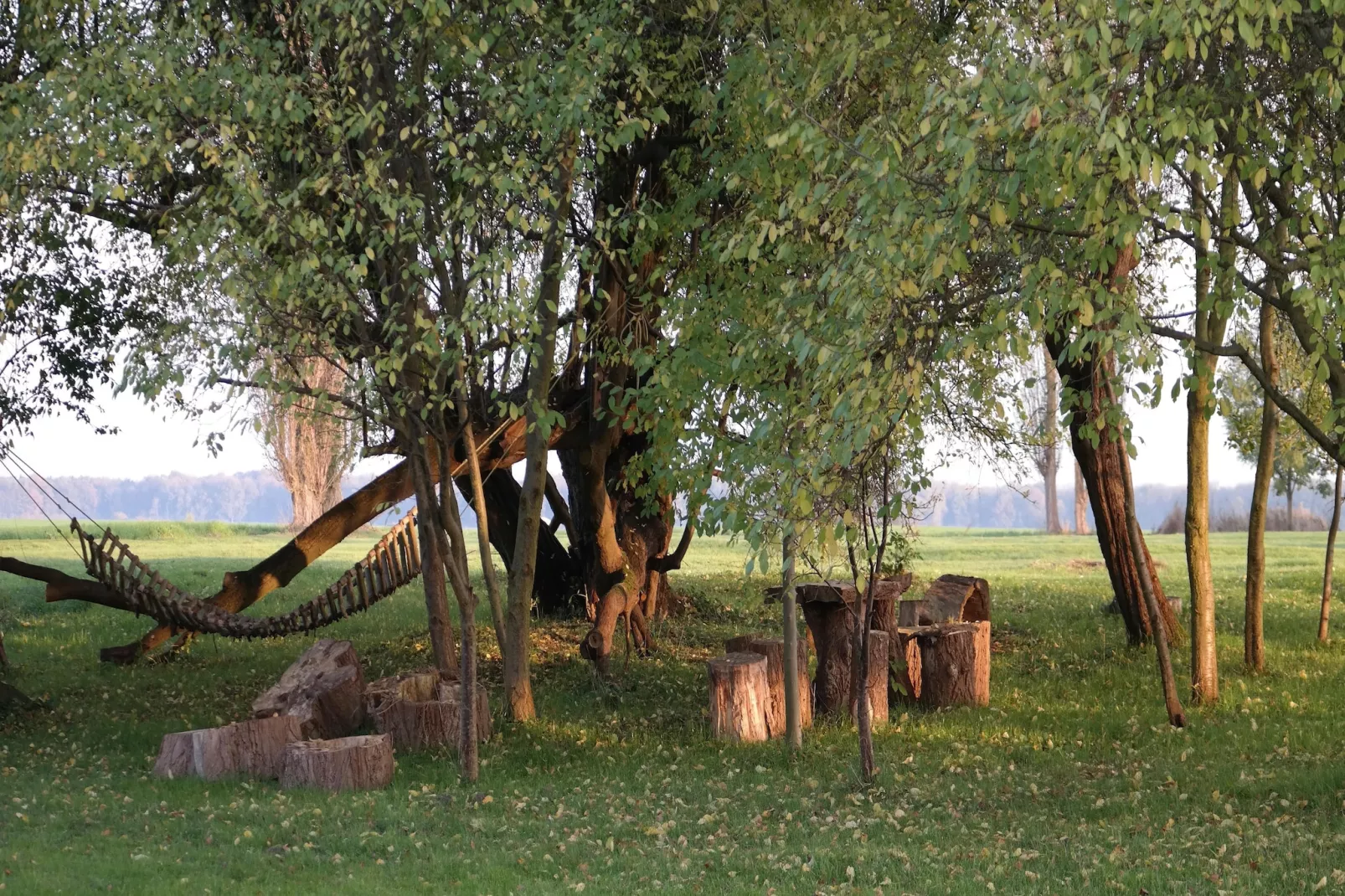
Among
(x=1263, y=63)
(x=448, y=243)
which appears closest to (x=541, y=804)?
(x=448, y=243)

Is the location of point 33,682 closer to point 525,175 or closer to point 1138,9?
point 525,175

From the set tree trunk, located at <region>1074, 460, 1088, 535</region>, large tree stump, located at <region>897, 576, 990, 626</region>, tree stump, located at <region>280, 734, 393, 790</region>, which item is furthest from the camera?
tree trunk, located at <region>1074, 460, 1088, 535</region>

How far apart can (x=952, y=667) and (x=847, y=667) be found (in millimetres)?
1399

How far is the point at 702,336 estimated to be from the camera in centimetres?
1245

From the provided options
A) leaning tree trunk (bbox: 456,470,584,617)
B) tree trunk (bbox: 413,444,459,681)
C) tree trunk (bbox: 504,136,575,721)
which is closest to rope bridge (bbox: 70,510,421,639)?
tree trunk (bbox: 413,444,459,681)

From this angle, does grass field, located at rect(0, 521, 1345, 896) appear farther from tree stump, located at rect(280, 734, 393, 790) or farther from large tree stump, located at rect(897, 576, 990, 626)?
large tree stump, located at rect(897, 576, 990, 626)

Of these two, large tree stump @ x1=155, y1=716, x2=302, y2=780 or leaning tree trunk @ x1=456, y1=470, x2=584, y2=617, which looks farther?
leaning tree trunk @ x1=456, y1=470, x2=584, y2=617

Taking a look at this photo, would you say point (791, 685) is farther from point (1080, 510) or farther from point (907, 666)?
point (1080, 510)

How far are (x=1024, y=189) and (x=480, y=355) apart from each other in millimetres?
5084

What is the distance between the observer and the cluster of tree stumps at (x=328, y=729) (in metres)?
10.5

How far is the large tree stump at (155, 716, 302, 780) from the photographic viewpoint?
10.9 metres

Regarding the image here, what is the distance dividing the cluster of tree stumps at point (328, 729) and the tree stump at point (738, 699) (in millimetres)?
2367

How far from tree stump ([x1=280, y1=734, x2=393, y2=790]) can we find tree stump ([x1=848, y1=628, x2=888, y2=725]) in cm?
493

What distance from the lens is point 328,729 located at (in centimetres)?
1246
